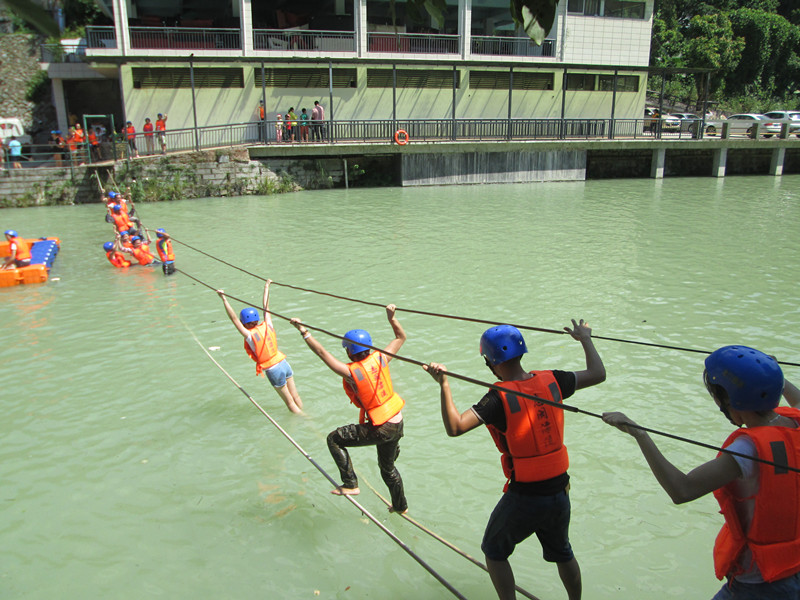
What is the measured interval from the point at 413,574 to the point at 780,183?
30.1m

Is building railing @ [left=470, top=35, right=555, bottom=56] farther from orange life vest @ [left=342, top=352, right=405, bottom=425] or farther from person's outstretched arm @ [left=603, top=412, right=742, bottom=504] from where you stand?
person's outstretched arm @ [left=603, top=412, right=742, bottom=504]

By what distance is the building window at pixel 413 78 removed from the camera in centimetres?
3033

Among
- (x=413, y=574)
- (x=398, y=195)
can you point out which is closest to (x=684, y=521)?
(x=413, y=574)

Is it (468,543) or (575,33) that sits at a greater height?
(575,33)

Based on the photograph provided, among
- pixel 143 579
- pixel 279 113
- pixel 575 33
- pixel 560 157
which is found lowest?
pixel 143 579

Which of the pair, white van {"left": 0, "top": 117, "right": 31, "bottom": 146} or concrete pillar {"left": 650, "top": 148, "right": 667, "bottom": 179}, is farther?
concrete pillar {"left": 650, "top": 148, "right": 667, "bottom": 179}

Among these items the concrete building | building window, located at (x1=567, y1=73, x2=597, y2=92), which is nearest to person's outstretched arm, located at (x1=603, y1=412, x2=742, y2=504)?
the concrete building

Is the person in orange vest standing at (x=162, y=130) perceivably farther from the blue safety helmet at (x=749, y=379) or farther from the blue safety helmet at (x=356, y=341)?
the blue safety helmet at (x=749, y=379)

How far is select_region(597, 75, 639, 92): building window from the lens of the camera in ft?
111

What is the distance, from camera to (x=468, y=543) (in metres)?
4.60

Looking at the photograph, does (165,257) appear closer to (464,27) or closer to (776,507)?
(776,507)

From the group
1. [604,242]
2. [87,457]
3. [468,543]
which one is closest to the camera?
[468,543]

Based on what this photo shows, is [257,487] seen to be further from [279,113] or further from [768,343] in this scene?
[279,113]

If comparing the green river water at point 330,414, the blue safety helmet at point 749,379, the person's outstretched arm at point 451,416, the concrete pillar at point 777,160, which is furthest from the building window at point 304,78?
the blue safety helmet at point 749,379
